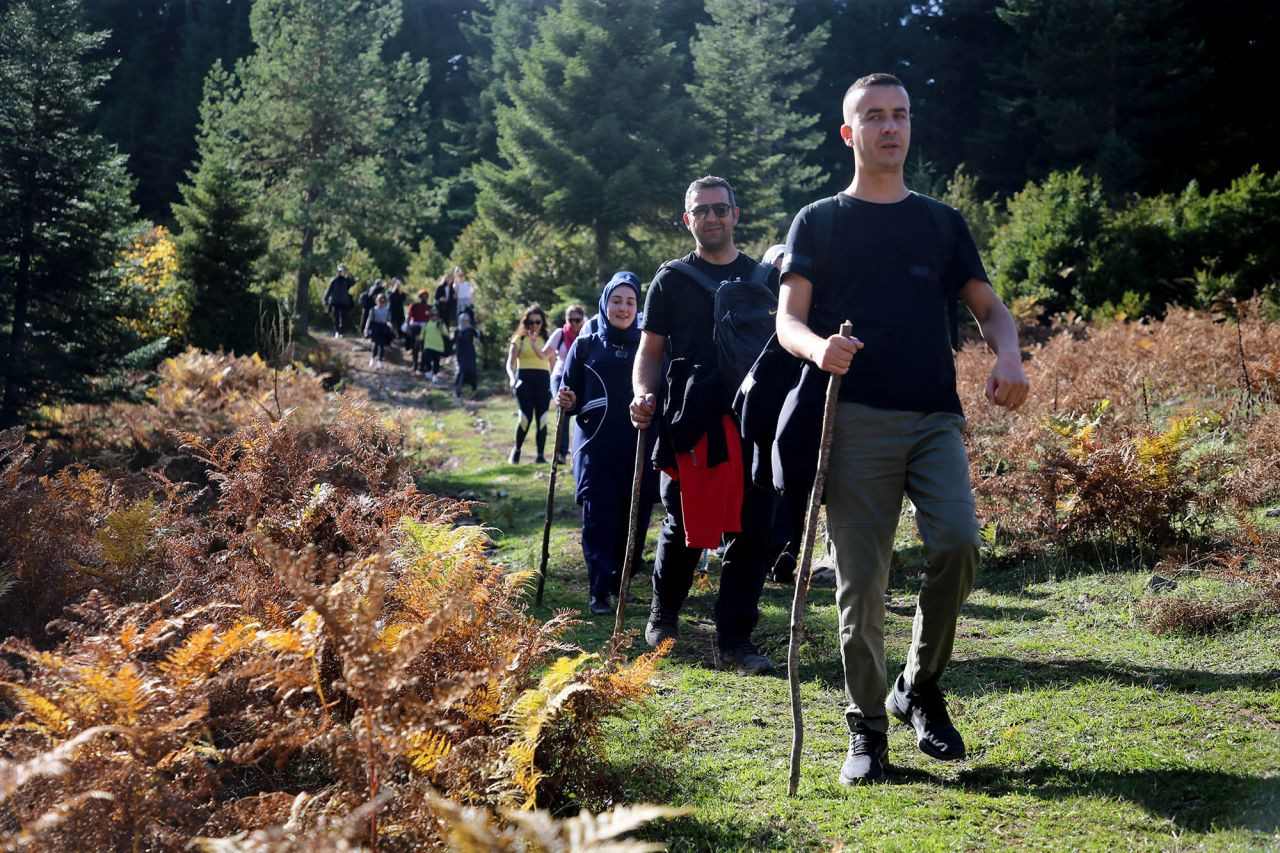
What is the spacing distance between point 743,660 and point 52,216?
11.1 meters

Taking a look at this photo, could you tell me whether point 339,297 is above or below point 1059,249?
below

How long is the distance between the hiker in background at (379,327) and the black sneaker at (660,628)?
864 inches

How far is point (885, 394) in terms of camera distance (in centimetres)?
394

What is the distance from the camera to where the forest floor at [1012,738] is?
3465 mm

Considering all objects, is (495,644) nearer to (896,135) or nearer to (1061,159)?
(896,135)

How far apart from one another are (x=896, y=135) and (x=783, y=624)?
337cm

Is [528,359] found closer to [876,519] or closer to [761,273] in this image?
[761,273]

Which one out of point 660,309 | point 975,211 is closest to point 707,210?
point 660,309

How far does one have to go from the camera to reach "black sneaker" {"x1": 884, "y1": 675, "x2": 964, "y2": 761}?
13.1ft

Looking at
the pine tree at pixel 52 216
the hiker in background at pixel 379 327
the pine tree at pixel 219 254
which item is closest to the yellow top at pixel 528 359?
the pine tree at pixel 52 216

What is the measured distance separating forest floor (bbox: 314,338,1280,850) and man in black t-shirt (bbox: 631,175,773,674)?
256mm

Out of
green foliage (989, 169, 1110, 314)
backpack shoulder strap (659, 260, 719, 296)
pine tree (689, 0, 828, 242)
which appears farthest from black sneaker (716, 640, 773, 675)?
pine tree (689, 0, 828, 242)

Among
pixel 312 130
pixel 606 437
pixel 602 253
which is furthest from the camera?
pixel 312 130

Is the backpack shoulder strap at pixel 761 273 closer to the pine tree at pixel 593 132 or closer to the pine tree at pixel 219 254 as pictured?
the pine tree at pixel 219 254
